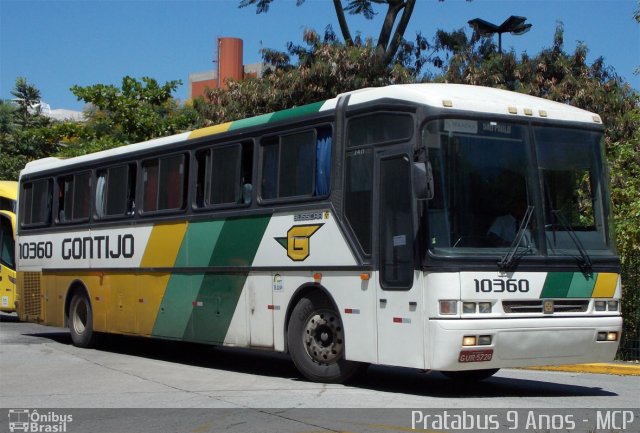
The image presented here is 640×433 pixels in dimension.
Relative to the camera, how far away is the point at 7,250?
→ 82.0 feet

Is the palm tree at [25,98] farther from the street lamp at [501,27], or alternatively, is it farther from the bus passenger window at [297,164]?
the bus passenger window at [297,164]

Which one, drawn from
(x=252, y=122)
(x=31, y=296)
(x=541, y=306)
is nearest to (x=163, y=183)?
(x=252, y=122)

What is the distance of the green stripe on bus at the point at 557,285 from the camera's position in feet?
Result: 34.2

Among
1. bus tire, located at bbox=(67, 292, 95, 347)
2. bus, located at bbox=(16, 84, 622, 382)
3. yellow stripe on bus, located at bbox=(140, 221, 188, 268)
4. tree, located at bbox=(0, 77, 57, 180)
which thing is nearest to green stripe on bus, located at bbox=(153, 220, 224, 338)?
bus, located at bbox=(16, 84, 622, 382)

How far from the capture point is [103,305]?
16.8m

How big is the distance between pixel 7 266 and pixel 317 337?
15.4 metres

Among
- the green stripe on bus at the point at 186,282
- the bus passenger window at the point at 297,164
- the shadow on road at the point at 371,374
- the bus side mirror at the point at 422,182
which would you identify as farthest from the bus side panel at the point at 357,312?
the green stripe on bus at the point at 186,282

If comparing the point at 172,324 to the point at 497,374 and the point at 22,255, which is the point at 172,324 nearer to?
the point at 497,374

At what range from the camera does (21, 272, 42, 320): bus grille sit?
1894cm

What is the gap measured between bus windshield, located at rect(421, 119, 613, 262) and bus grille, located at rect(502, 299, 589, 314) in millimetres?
531

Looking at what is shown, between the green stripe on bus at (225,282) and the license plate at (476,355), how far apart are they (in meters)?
3.73

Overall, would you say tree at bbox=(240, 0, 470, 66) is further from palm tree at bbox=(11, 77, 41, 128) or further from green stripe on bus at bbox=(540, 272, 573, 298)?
palm tree at bbox=(11, 77, 41, 128)

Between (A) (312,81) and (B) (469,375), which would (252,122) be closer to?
(B) (469,375)

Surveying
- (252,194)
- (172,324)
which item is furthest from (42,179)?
(252,194)
